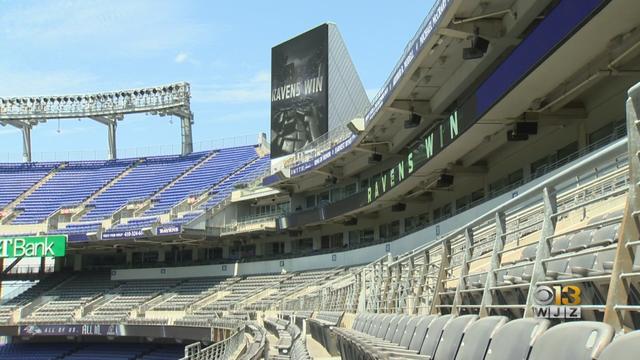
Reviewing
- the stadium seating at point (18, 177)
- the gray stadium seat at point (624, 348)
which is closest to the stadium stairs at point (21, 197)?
the stadium seating at point (18, 177)

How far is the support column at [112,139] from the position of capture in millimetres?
49438

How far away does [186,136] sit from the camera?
1939 inches

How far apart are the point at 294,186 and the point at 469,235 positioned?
3059 centimetres

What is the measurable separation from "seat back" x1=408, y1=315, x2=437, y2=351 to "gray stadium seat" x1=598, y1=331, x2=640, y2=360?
2.42 m

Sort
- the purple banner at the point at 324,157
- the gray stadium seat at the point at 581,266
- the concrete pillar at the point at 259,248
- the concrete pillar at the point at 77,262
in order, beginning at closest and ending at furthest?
the gray stadium seat at the point at 581,266, the purple banner at the point at 324,157, the concrete pillar at the point at 259,248, the concrete pillar at the point at 77,262

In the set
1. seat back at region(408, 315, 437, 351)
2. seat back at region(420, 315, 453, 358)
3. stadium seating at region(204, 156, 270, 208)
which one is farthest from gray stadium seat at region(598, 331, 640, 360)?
stadium seating at region(204, 156, 270, 208)

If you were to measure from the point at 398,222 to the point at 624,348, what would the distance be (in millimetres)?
30032

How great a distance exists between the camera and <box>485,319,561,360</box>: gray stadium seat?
2529mm

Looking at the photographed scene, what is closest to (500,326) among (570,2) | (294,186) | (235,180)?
(570,2)

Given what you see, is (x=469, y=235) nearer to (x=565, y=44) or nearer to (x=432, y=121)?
(x=565, y=44)

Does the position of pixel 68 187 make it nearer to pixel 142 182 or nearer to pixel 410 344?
pixel 142 182

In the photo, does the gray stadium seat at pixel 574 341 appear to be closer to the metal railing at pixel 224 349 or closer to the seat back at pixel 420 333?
the seat back at pixel 420 333

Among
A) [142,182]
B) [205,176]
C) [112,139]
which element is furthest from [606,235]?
[112,139]

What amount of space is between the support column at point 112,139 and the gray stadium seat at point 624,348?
50.0 m
